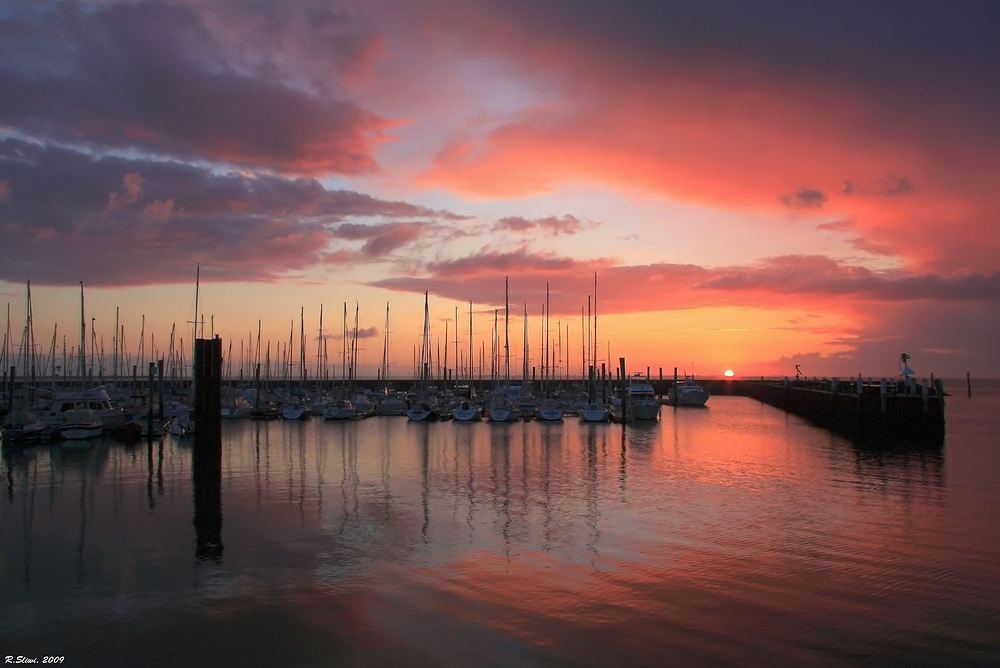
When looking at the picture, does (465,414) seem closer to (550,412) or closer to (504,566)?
(550,412)

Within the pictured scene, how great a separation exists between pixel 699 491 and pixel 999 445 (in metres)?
29.5

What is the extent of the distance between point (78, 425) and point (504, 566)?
3819 cm

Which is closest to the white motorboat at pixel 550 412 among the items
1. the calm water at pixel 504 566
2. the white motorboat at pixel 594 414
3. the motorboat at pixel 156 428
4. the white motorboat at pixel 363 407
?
the white motorboat at pixel 594 414

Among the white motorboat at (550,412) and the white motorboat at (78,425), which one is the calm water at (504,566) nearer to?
the white motorboat at (78,425)

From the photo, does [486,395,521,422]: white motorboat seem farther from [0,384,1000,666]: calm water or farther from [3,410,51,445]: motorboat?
[3,410,51,445]: motorboat

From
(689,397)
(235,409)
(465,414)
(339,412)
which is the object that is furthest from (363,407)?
(689,397)

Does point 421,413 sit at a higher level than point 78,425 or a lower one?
lower

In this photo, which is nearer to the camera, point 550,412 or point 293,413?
point 550,412

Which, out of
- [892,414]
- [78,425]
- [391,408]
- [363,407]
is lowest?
[391,408]

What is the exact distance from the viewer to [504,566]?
56.4 feet

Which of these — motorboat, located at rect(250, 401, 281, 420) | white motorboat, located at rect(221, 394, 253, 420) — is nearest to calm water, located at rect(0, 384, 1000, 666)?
white motorboat, located at rect(221, 394, 253, 420)

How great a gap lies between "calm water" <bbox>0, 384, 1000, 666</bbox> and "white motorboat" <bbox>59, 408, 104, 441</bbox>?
34.2 feet

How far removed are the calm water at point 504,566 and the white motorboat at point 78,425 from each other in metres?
10.4

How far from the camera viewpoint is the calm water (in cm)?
1270
